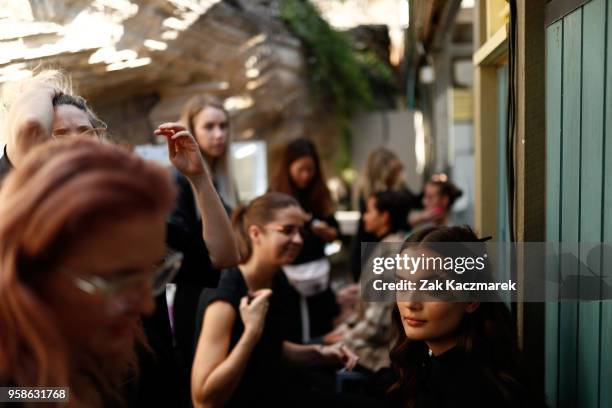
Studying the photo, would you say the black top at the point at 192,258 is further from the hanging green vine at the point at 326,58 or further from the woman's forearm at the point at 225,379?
the hanging green vine at the point at 326,58

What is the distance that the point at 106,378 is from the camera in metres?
0.96

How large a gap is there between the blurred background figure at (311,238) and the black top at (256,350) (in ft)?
2.44

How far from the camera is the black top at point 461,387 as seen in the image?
1.48 meters

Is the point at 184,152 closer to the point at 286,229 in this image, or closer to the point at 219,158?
the point at 286,229

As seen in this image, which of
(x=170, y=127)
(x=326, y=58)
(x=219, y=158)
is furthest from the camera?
(x=326, y=58)

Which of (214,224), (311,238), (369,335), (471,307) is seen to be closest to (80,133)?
(214,224)

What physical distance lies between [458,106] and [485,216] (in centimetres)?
386

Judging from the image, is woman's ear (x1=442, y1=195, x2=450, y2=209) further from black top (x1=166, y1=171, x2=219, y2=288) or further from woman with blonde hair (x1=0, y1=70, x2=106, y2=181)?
woman with blonde hair (x1=0, y1=70, x2=106, y2=181)

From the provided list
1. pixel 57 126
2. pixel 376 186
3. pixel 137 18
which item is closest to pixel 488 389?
pixel 57 126

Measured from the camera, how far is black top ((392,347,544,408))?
1.48 metres

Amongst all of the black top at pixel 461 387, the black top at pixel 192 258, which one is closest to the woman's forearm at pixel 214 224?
the black top at pixel 192 258

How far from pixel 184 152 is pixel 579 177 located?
3.25ft

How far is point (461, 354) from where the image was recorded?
1.59 meters

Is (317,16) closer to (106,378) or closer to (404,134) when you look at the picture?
(404,134)
